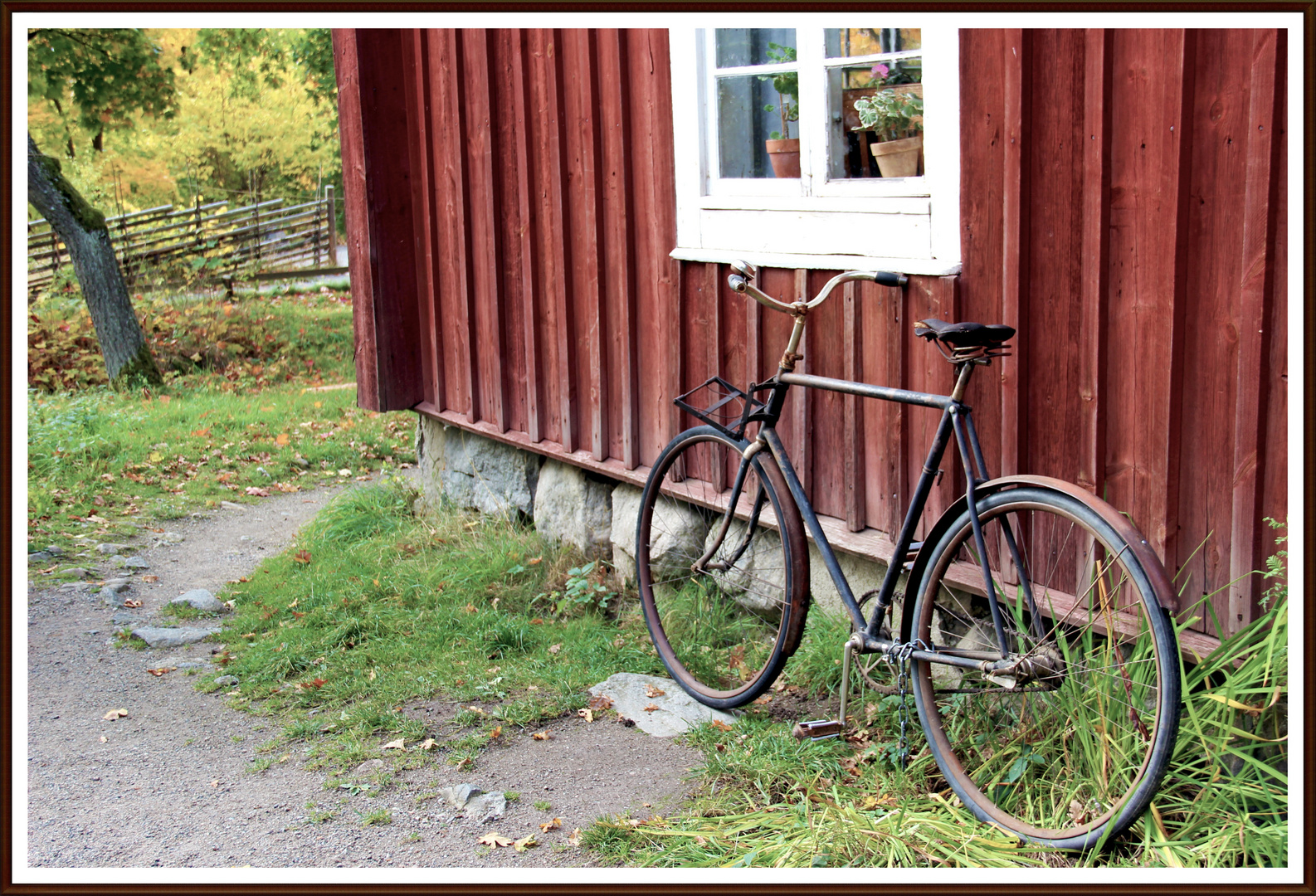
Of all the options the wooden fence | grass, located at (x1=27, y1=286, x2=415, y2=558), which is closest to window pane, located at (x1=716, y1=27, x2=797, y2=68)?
grass, located at (x1=27, y1=286, x2=415, y2=558)

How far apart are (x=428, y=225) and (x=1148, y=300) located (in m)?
4.46

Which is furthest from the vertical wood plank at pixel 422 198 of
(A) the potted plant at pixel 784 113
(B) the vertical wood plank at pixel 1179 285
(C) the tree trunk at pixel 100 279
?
(C) the tree trunk at pixel 100 279

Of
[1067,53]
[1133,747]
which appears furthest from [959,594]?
[1067,53]

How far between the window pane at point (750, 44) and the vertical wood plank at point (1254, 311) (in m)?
1.86

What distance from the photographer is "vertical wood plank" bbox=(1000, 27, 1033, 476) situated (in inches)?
125

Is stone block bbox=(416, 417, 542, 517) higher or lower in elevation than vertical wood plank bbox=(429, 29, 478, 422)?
lower

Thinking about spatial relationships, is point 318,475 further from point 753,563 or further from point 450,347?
point 753,563

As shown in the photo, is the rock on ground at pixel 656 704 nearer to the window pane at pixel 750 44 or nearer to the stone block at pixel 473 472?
the stone block at pixel 473 472

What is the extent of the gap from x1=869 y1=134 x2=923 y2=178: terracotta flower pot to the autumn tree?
386 inches

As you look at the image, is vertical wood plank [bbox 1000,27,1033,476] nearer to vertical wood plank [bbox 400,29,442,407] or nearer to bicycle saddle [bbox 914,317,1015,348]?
bicycle saddle [bbox 914,317,1015,348]

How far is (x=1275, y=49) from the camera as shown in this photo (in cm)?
258

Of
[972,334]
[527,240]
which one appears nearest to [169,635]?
[527,240]

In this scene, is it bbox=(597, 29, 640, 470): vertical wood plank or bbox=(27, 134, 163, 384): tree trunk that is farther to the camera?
bbox=(27, 134, 163, 384): tree trunk

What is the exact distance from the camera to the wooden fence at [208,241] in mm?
14477
